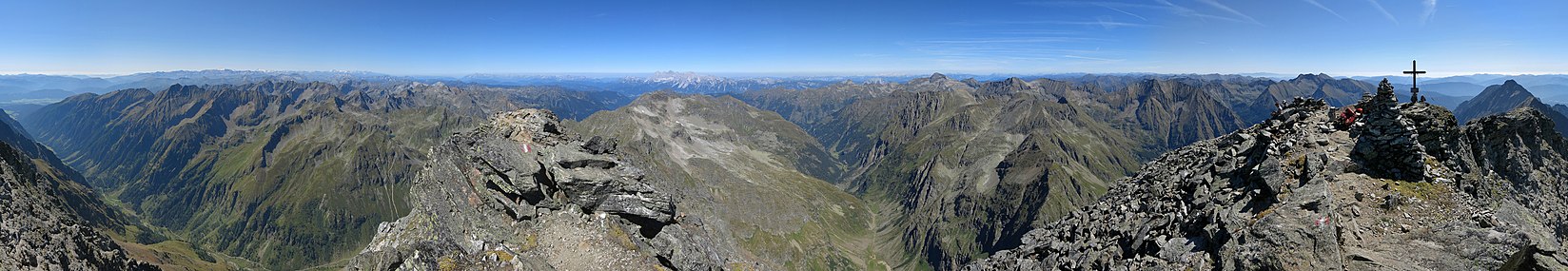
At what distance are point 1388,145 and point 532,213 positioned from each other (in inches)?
1595

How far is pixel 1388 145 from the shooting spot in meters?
19.7

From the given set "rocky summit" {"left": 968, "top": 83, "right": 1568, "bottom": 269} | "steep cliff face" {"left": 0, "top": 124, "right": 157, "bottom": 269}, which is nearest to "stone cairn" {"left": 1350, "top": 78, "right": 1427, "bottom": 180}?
"rocky summit" {"left": 968, "top": 83, "right": 1568, "bottom": 269}

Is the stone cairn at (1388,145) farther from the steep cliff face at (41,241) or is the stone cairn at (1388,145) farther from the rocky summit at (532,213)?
the steep cliff face at (41,241)

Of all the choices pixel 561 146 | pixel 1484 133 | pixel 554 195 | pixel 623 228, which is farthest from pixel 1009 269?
pixel 561 146

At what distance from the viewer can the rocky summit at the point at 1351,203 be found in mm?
15820

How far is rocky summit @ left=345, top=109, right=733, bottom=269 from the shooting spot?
31.9 metres

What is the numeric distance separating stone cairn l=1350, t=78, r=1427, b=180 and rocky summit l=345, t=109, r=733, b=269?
106 feet

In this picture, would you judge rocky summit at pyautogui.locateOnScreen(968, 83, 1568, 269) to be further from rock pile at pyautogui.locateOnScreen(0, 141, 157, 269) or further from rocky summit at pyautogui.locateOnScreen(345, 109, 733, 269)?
rock pile at pyautogui.locateOnScreen(0, 141, 157, 269)

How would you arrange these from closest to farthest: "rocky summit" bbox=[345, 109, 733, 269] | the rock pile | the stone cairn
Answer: the stone cairn, "rocky summit" bbox=[345, 109, 733, 269], the rock pile

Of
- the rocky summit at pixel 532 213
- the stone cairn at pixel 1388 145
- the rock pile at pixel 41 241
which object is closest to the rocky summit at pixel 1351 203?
the stone cairn at pixel 1388 145

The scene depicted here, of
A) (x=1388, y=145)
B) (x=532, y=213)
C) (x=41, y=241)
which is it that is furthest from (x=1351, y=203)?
A: (x=41, y=241)

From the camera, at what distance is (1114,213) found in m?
27.4

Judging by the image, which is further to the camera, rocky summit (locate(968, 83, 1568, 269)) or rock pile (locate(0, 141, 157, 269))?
rock pile (locate(0, 141, 157, 269))

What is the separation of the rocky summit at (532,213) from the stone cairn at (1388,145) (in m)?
32.2
